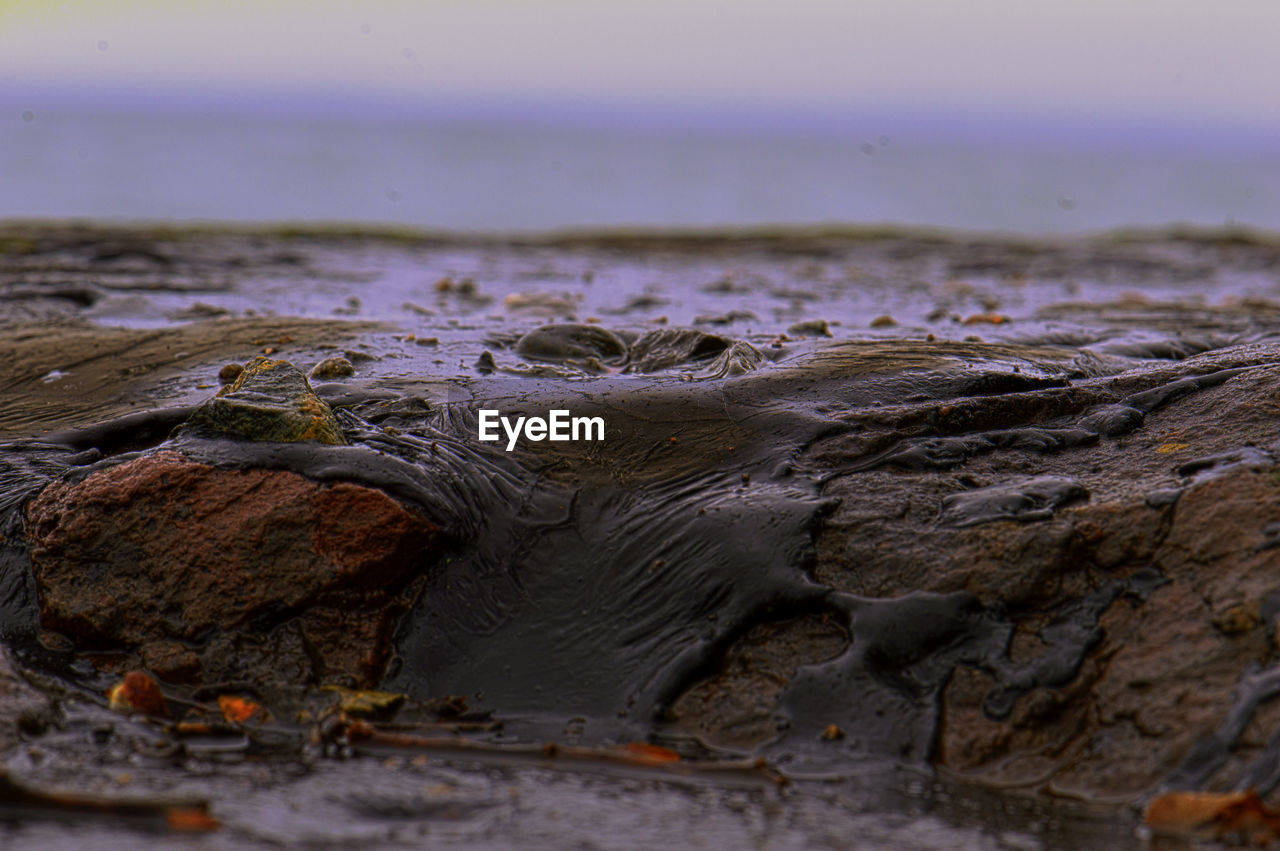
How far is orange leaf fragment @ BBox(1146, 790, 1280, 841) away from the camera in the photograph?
2211 millimetres

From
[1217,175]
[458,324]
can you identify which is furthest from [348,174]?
[1217,175]

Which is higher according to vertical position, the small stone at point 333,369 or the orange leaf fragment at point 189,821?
the small stone at point 333,369

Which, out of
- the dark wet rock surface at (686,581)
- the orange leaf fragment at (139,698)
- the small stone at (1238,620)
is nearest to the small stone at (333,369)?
the dark wet rock surface at (686,581)

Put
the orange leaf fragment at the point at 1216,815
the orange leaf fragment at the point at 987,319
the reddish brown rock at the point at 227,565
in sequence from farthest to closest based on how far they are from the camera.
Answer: the orange leaf fragment at the point at 987,319
the reddish brown rock at the point at 227,565
the orange leaf fragment at the point at 1216,815

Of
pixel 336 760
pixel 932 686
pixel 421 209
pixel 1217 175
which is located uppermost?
pixel 1217 175

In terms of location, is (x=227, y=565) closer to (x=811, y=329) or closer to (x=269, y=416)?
(x=269, y=416)

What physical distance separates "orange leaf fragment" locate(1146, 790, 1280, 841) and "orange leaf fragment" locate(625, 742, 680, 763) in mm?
1023

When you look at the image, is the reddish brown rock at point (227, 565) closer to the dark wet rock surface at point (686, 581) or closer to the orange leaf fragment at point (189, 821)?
the dark wet rock surface at point (686, 581)

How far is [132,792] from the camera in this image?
238 centimetres

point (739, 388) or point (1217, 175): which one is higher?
point (1217, 175)

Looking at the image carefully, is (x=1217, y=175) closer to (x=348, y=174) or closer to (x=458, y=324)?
(x=348, y=174)

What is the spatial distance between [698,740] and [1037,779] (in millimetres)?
774

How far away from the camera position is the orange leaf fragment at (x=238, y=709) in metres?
2.83

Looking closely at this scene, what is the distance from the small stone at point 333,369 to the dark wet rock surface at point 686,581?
0.06 meters
